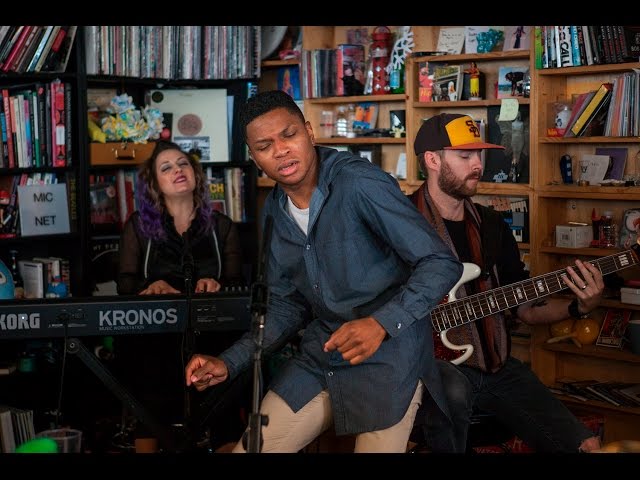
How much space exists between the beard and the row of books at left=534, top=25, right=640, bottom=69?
1011mm

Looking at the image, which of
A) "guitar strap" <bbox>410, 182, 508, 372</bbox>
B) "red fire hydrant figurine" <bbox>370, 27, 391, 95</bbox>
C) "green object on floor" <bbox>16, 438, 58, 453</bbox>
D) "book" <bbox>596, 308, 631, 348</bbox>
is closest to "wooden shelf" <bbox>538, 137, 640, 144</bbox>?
"book" <bbox>596, 308, 631, 348</bbox>

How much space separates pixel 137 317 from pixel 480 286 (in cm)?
119

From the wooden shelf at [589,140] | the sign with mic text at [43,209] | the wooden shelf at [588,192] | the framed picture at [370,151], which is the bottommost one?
the sign with mic text at [43,209]

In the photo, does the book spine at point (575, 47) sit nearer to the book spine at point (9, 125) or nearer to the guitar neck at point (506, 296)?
the guitar neck at point (506, 296)

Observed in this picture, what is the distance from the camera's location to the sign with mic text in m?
4.61

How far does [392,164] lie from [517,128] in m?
0.92

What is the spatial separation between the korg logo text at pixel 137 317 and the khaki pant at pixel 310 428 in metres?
0.65

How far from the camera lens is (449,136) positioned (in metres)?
3.63

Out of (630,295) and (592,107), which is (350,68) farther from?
(630,295)

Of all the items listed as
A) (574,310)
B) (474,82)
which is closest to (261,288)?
(574,310)

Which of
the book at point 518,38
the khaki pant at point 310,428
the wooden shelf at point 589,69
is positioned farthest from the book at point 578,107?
the khaki pant at point 310,428

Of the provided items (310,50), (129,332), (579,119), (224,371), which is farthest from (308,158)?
(310,50)

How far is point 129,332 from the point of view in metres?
2.97

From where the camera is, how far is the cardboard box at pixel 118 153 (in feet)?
15.7
